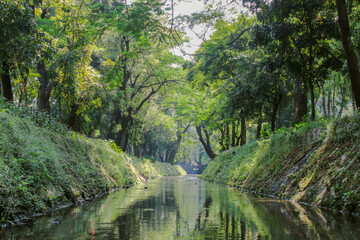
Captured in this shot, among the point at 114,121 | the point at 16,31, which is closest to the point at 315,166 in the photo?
the point at 16,31

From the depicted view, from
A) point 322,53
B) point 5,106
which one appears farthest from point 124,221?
point 322,53

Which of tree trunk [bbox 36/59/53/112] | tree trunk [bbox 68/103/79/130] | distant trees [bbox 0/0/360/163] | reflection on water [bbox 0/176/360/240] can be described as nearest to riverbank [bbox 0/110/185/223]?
reflection on water [bbox 0/176/360/240]

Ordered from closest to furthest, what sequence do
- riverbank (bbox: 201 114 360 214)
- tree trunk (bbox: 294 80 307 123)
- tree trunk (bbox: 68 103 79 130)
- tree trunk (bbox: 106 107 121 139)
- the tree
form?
1. riverbank (bbox: 201 114 360 214)
2. the tree
3. tree trunk (bbox: 294 80 307 123)
4. tree trunk (bbox: 68 103 79 130)
5. tree trunk (bbox: 106 107 121 139)

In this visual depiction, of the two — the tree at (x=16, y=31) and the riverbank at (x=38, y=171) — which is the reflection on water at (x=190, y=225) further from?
the tree at (x=16, y=31)

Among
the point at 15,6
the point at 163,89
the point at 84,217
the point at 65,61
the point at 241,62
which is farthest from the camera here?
the point at 163,89

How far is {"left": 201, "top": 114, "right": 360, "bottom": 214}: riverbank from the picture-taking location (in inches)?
266

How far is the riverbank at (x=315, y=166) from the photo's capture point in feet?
22.2

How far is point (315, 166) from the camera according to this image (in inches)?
338

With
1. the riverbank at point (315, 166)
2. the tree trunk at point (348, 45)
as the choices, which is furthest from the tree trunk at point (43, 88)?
the tree trunk at point (348, 45)

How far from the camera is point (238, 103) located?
17984 millimetres

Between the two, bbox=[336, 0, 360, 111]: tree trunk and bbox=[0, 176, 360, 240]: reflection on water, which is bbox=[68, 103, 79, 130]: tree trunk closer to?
bbox=[0, 176, 360, 240]: reflection on water

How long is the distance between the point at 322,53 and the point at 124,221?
9402mm

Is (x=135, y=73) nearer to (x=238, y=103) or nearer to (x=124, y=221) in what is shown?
(x=238, y=103)

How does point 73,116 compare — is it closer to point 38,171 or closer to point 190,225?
point 38,171
